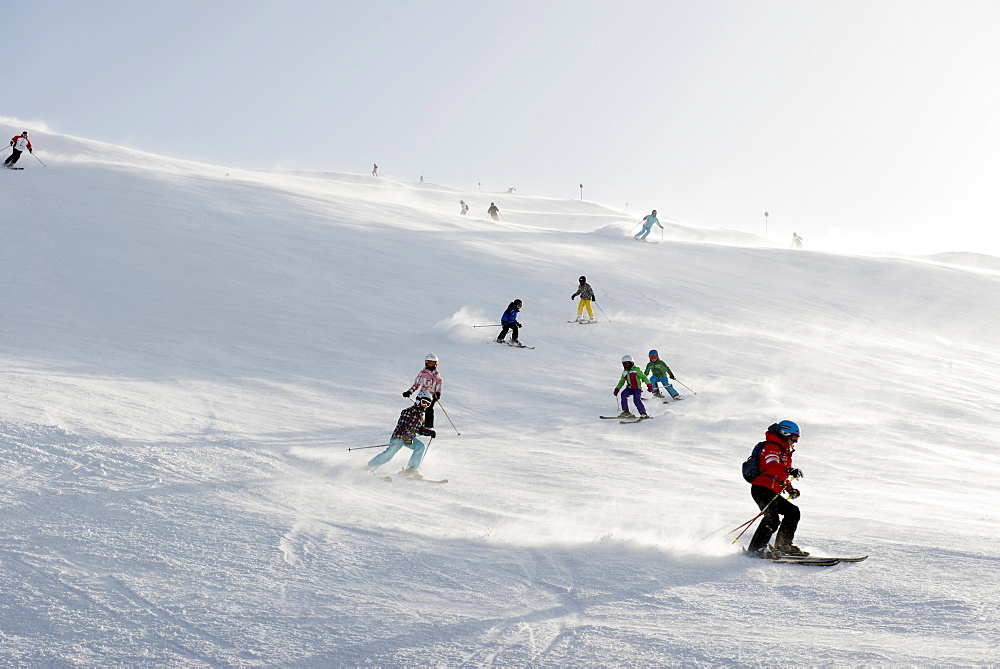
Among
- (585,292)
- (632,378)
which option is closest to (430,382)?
(632,378)

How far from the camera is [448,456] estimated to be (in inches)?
389

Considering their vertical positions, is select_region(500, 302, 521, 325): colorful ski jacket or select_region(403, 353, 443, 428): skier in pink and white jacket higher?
select_region(500, 302, 521, 325): colorful ski jacket

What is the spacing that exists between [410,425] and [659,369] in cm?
692

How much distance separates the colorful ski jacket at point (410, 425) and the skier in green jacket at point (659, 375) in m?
6.53

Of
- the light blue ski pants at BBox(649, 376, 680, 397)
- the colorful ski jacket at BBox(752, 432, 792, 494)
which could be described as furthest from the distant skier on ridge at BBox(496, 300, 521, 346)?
the colorful ski jacket at BBox(752, 432, 792, 494)

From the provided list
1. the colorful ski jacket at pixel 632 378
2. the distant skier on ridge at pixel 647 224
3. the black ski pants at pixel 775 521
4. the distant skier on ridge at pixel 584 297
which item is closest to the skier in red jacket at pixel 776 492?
the black ski pants at pixel 775 521

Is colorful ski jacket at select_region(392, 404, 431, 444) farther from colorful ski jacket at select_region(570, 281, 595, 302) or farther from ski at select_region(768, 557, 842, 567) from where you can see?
colorful ski jacket at select_region(570, 281, 595, 302)

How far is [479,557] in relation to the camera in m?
5.79

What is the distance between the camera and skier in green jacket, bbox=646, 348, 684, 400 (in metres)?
14.2

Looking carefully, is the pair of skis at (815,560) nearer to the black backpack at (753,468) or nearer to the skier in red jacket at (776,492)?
the skier in red jacket at (776,492)

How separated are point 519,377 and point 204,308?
805 centimetres

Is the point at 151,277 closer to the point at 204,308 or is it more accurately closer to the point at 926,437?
the point at 204,308

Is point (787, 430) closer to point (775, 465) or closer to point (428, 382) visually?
point (775, 465)

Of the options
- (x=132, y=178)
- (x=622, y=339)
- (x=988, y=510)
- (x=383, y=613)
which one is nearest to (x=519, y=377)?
(x=622, y=339)
